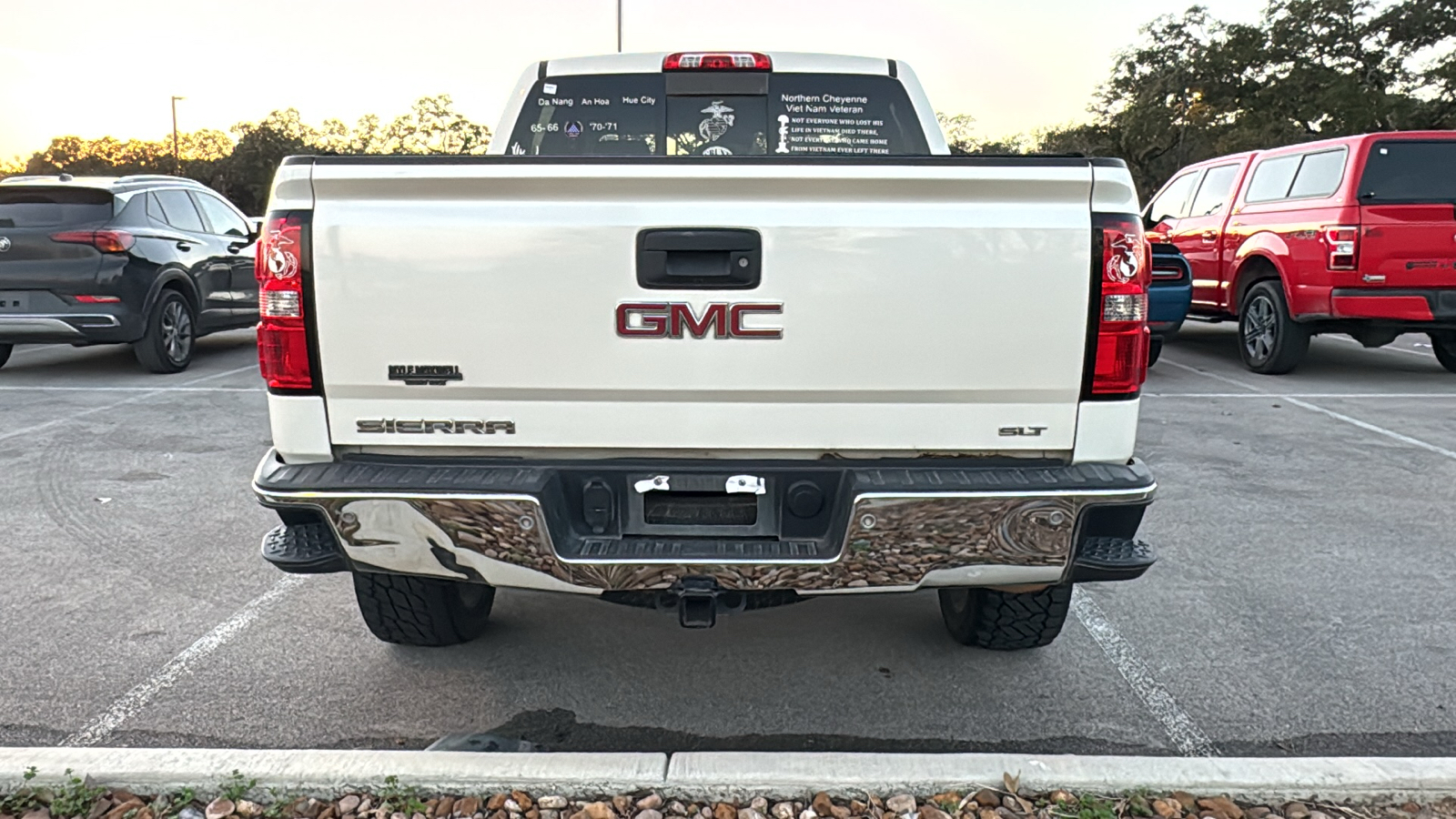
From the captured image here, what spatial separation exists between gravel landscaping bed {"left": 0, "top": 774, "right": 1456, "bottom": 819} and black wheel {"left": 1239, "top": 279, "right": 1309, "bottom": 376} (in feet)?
24.4

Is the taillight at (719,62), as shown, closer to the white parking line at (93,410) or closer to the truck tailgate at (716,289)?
the truck tailgate at (716,289)

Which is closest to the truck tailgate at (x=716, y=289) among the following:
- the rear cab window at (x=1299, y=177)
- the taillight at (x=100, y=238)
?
the taillight at (x=100, y=238)

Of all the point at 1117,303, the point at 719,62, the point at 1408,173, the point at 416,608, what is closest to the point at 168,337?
the point at 719,62

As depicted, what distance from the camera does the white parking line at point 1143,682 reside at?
283cm

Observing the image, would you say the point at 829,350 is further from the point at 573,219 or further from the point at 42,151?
the point at 42,151

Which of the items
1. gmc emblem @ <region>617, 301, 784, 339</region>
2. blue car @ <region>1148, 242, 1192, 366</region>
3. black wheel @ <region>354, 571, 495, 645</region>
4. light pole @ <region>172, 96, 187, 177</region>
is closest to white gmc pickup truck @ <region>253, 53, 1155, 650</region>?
gmc emblem @ <region>617, 301, 784, 339</region>

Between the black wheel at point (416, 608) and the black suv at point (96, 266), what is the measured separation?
6.41 meters

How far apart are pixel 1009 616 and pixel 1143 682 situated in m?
0.47

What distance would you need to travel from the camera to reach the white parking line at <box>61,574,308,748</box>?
2849 millimetres

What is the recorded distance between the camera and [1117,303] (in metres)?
2.44

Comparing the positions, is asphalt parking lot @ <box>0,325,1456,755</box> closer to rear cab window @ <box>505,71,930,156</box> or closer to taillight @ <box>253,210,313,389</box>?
taillight @ <box>253,210,313,389</box>

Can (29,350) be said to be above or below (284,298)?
below

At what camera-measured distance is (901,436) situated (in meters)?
2.50

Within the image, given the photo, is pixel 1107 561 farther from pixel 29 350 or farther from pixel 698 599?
pixel 29 350
